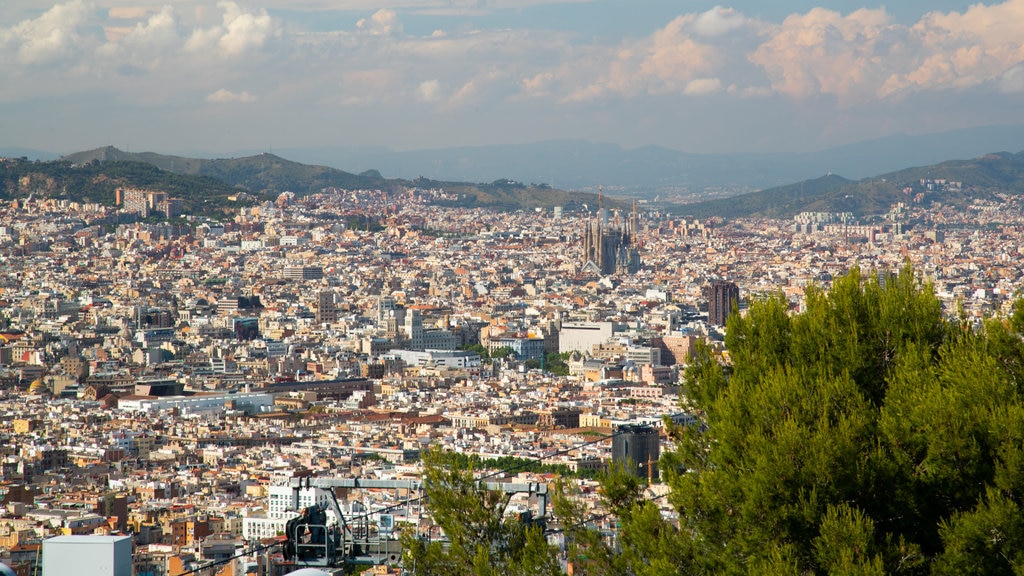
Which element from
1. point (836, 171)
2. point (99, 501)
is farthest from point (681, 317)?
point (836, 171)

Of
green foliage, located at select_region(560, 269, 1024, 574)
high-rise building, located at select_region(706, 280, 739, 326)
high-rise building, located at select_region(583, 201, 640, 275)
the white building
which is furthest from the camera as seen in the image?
high-rise building, located at select_region(583, 201, 640, 275)

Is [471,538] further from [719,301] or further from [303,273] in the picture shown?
[303,273]

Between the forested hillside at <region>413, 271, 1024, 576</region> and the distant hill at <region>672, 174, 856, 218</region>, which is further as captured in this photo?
the distant hill at <region>672, 174, 856, 218</region>

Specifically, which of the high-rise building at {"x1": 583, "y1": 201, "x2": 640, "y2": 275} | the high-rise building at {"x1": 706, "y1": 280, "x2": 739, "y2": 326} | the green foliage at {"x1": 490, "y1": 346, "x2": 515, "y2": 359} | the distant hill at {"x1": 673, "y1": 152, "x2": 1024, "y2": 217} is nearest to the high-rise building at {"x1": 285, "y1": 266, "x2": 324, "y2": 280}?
the high-rise building at {"x1": 583, "y1": 201, "x2": 640, "y2": 275}

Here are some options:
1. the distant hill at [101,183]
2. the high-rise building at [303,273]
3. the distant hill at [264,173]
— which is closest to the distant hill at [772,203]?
the distant hill at [264,173]

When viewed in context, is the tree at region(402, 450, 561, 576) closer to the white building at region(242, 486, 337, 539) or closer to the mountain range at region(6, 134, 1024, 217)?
the white building at region(242, 486, 337, 539)

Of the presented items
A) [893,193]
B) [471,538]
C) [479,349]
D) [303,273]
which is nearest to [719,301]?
[479,349]

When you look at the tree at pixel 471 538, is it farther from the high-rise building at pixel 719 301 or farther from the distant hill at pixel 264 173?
the distant hill at pixel 264 173
